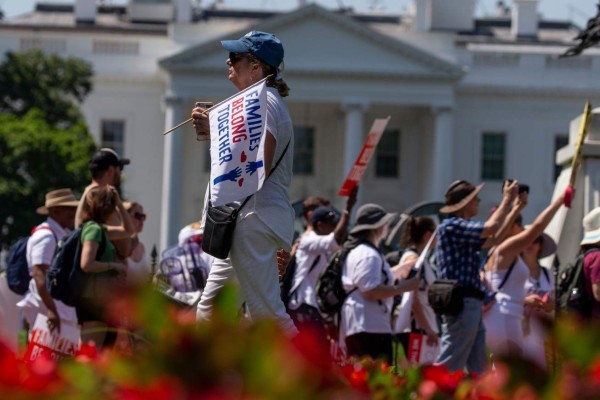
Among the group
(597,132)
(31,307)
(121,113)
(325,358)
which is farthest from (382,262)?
(121,113)

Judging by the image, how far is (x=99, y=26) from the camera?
63594 millimetres

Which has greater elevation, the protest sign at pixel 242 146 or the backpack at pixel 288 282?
the protest sign at pixel 242 146

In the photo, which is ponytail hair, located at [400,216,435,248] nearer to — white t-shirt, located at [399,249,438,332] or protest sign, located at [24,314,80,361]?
white t-shirt, located at [399,249,438,332]

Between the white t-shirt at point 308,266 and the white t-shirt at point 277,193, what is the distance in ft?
11.9

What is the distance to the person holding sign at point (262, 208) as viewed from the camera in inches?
212

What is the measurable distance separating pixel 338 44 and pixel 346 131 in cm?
352

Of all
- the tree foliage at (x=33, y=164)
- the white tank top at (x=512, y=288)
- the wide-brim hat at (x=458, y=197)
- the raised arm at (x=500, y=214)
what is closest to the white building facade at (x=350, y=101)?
the tree foliage at (x=33, y=164)

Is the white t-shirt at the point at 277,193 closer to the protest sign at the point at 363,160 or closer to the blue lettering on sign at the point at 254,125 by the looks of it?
the blue lettering on sign at the point at 254,125

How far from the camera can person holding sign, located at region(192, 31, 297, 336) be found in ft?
17.6

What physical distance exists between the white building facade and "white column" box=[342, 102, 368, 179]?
0.06 meters

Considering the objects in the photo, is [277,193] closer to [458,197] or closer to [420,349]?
[458,197]

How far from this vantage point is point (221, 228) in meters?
5.41

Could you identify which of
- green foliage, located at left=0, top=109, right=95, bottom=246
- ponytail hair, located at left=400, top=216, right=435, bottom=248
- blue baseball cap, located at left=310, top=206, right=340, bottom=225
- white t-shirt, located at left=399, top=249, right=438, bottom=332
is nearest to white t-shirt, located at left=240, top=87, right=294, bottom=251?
blue baseball cap, located at left=310, top=206, right=340, bottom=225

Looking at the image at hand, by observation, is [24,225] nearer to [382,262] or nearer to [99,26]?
[99,26]
